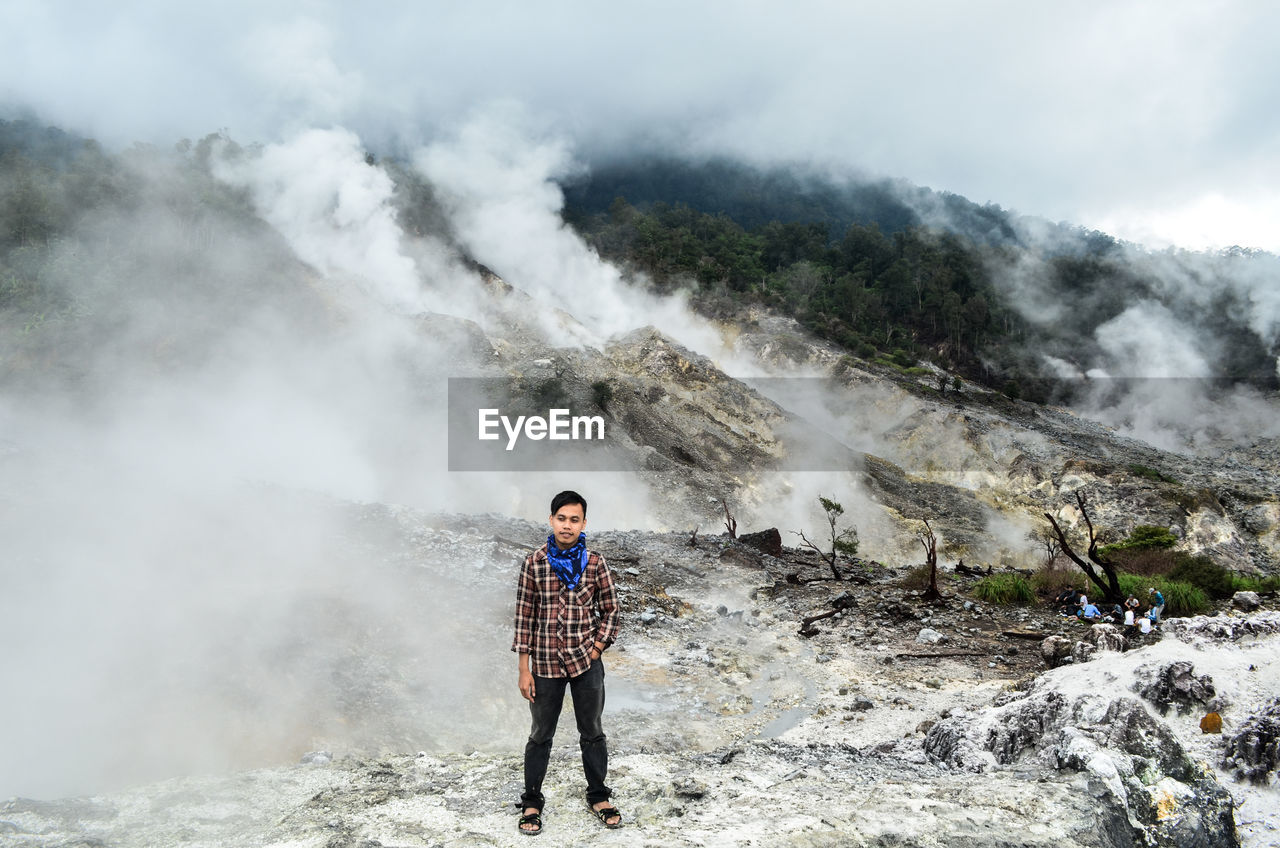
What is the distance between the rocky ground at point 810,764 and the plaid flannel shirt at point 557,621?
0.67 meters

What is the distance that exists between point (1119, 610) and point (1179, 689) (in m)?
6.56

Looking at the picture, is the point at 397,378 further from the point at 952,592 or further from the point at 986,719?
the point at 986,719

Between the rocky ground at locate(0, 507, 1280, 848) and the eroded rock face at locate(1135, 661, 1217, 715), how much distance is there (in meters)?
0.01

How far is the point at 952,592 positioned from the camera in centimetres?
1282

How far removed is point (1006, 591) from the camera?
1175 centimetres

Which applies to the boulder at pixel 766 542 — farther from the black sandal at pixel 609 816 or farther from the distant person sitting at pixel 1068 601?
the black sandal at pixel 609 816

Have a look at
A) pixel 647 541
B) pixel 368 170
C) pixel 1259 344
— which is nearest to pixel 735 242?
pixel 368 170

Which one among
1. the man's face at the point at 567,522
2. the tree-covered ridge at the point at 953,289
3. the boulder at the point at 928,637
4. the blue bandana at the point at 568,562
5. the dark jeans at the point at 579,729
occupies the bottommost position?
the boulder at the point at 928,637

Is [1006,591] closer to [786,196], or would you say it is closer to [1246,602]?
[1246,602]

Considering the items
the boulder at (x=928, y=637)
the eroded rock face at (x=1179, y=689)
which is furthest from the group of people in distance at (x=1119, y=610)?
the eroded rock face at (x=1179, y=689)

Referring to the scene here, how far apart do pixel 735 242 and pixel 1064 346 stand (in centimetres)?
2849

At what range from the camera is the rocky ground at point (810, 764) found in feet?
9.10

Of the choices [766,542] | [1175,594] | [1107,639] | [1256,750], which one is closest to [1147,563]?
[1175,594]

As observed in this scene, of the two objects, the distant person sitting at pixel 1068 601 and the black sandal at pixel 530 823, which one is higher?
the black sandal at pixel 530 823
